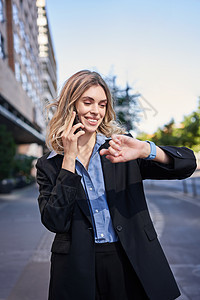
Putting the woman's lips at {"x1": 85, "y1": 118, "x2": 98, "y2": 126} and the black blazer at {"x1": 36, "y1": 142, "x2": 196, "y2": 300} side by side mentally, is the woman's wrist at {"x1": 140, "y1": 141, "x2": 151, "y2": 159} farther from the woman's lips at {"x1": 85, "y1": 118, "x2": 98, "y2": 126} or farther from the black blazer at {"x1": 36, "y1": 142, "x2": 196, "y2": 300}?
the woman's lips at {"x1": 85, "y1": 118, "x2": 98, "y2": 126}

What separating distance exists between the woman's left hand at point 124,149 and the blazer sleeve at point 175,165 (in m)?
0.14

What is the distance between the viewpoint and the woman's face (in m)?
1.93

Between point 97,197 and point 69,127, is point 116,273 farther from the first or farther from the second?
point 69,127

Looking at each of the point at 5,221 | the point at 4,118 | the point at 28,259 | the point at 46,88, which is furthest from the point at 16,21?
the point at 46,88

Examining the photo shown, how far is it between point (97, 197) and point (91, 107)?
505 mm

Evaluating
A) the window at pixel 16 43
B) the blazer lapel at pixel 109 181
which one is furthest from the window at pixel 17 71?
the blazer lapel at pixel 109 181

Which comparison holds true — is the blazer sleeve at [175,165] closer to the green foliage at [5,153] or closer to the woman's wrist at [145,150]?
the woman's wrist at [145,150]

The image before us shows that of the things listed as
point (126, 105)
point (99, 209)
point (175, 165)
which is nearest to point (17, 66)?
point (126, 105)

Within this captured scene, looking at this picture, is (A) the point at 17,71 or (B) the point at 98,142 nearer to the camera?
(B) the point at 98,142

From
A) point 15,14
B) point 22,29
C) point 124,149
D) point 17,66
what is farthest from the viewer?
point 22,29

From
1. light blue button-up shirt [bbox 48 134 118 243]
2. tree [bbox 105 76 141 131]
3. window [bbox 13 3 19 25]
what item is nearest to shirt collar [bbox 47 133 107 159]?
light blue button-up shirt [bbox 48 134 118 243]

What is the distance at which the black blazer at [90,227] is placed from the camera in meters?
1.76

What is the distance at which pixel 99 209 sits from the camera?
188cm

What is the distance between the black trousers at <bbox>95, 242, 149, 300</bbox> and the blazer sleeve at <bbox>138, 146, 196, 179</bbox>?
18.3 inches
